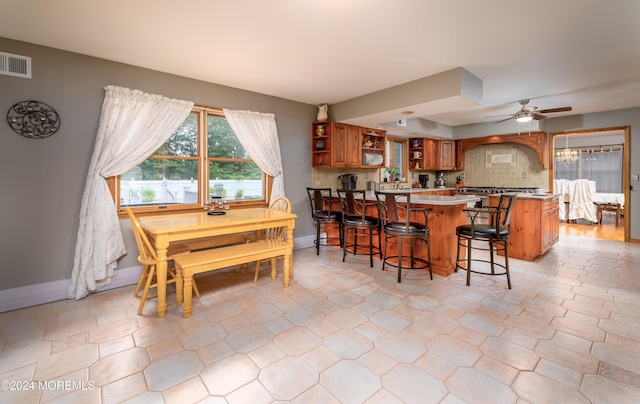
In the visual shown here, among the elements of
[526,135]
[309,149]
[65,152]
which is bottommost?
[65,152]

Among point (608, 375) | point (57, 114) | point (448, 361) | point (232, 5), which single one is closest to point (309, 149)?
point (232, 5)

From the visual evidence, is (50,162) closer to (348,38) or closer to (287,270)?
(287,270)

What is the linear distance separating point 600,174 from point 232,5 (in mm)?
12049

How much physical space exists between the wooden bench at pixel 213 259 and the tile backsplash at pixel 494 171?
2.57m

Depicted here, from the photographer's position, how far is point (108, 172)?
121 inches

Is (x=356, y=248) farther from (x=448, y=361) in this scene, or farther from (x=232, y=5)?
(x=232, y=5)

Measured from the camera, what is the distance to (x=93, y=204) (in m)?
2.99

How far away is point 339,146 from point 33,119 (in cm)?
380

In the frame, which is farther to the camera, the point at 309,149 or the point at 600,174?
the point at 600,174

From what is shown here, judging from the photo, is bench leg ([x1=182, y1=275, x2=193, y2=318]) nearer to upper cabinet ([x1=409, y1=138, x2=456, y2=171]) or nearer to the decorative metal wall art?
the decorative metal wall art

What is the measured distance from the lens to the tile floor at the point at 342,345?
5.42ft

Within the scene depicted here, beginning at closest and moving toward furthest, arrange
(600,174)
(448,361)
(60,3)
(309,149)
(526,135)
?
(448,361) → (60,3) → (309,149) → (526,135) → (600,174)

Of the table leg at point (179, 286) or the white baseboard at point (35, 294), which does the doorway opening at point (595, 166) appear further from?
the white baseboard at point (35, 294)

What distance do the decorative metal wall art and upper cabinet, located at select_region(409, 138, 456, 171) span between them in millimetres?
6481
